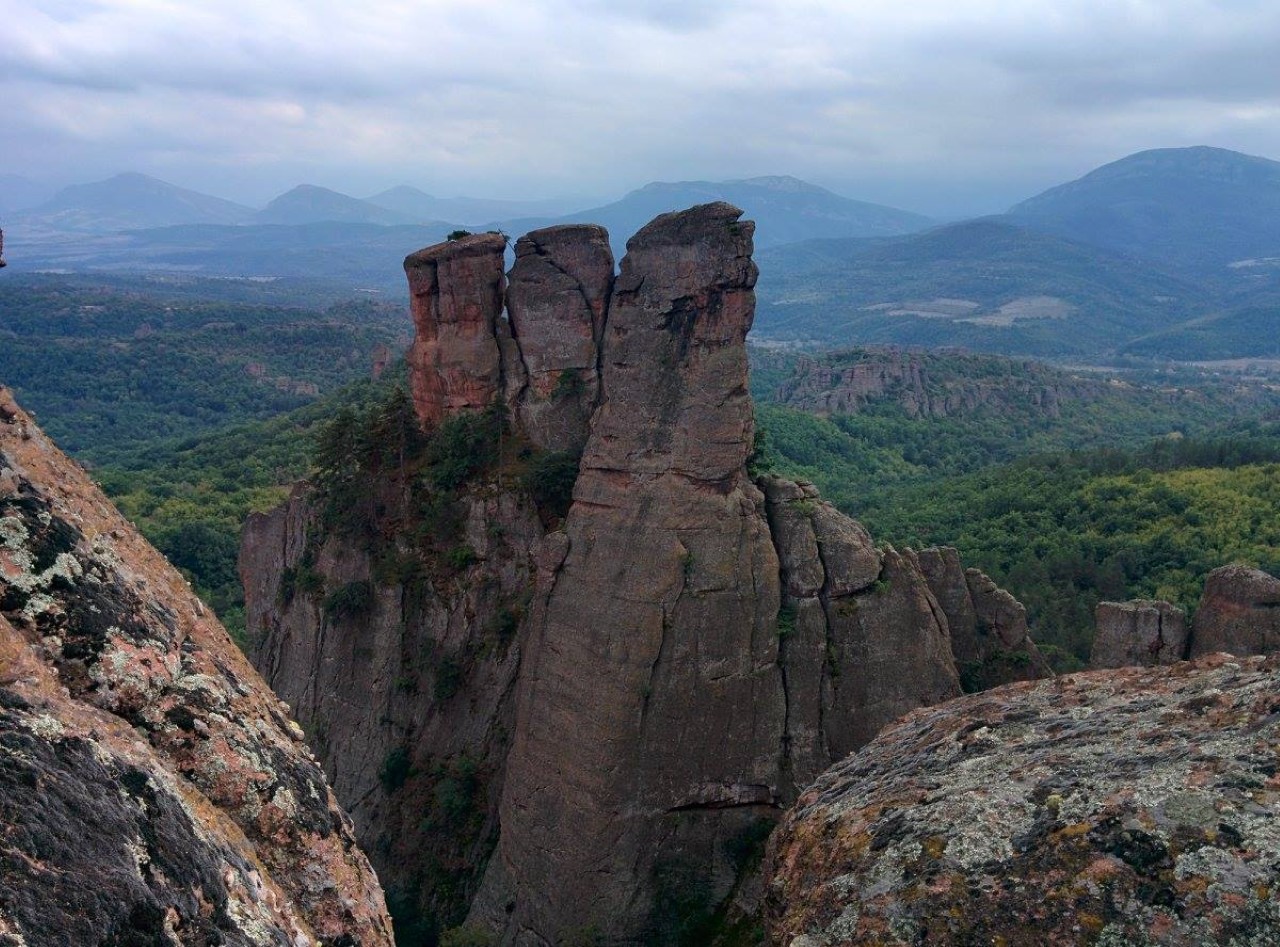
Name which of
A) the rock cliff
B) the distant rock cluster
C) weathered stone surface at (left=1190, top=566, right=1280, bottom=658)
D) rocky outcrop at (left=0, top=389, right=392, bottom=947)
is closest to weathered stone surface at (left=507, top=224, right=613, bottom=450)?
the rock cliff

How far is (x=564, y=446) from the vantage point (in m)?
27.4

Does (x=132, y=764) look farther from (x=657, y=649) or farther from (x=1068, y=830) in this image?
(x=657, y=649)

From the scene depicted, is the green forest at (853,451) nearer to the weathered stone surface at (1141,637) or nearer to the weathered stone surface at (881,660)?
the weathered stone surface at (881,660)

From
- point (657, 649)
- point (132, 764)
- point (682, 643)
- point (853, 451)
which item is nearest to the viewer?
point (132, 764)

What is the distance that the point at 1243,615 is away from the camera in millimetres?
21078

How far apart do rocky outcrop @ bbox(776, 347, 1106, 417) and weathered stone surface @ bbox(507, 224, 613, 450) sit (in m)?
82.9

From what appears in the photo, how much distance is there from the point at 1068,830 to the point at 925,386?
4586 inches

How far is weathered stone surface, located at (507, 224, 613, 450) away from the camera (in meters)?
27.1

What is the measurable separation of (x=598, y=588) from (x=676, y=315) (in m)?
6.95

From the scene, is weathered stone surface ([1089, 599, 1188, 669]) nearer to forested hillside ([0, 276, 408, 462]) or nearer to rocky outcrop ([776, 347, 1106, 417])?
forested hillside ([0, 276, 408, 462])

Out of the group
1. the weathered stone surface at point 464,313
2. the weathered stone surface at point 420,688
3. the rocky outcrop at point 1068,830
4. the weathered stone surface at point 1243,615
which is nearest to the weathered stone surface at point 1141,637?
the weathered stone surface at point 1243,615

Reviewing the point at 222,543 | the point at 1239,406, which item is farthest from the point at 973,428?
the point at 222,543

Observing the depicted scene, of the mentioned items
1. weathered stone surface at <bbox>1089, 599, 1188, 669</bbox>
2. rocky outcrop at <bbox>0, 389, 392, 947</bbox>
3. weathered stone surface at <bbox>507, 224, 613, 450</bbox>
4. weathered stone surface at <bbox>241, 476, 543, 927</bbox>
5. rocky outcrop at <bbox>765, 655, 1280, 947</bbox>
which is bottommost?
weathered stone surface at <bbox>241, 476, 543, 927</bbox>

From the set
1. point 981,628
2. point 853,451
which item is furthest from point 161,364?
point 981,628
